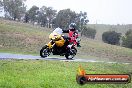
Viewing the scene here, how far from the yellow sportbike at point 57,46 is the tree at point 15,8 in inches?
2723

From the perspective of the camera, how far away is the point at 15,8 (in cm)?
8850

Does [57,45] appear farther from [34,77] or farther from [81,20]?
[81,20]

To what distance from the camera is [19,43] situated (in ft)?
125

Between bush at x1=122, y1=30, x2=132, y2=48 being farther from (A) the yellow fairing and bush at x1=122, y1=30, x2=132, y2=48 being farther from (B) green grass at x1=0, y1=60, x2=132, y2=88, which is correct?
(B) green grass at x1=0, y1=60, x2=132, y2=88

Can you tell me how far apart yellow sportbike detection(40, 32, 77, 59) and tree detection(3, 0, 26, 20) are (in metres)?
69.2

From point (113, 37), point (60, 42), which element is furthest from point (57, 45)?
point (113, 37)

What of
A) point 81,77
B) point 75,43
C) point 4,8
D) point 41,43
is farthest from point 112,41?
point 81,77

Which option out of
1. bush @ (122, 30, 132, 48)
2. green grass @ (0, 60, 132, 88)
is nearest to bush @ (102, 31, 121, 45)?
bush @ (122, 30, 132, 48)

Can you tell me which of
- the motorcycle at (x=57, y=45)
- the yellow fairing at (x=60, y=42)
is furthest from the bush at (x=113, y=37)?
the yellow fairing at (x=60, y=42)

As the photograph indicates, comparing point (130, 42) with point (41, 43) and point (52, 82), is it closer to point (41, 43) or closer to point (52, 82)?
point (41, 43)

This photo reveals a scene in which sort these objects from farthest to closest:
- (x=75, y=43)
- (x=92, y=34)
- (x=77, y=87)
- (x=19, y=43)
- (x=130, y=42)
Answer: (x=92, y=34)
(x=130, y=42)
(x=19, y=43)
(x=75, y=43)
(x=77, y=87)

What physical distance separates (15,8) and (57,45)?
7064 centimetres

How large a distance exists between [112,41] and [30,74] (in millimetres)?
77483

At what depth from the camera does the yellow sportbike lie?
65.0ft
